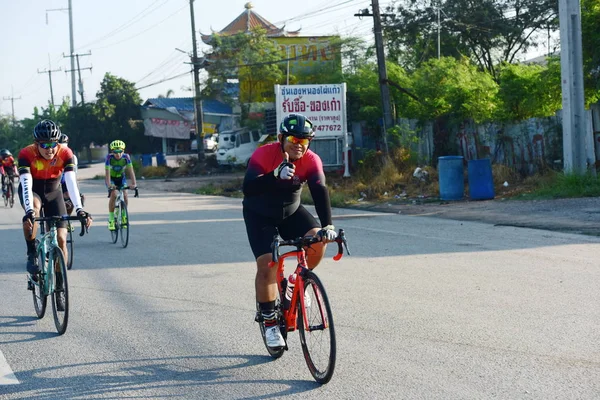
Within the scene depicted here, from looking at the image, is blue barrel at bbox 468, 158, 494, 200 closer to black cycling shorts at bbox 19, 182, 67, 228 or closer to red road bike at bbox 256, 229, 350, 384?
black cycling shorts at bbox 19, 182, 67, 228

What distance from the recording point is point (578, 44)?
1983cm

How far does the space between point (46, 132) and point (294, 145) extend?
3.05m

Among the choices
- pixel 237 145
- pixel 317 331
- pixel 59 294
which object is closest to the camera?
pixel 317 331

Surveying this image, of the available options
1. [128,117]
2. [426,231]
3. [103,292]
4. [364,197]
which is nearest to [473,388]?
[103,292]

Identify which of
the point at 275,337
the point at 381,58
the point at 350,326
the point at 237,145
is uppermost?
the point at 381,58

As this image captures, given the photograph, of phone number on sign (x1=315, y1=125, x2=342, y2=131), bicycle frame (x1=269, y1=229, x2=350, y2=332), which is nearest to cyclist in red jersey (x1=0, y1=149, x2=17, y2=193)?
phone number on sign (x1=315, y1=125, x2=342, y2=131)

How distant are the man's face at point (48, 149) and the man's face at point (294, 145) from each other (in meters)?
3.07

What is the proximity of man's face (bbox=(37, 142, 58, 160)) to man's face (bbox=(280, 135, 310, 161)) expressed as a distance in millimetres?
3068

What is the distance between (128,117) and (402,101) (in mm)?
44158

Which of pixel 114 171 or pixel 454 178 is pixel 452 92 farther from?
pixel 114 171

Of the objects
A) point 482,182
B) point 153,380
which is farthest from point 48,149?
point 482,182

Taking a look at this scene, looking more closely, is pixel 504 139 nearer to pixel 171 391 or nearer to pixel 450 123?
pixel 450 123

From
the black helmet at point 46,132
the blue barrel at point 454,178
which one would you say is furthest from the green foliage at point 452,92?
the black helmet at point 46,132

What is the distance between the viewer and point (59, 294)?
7551 millimetres
